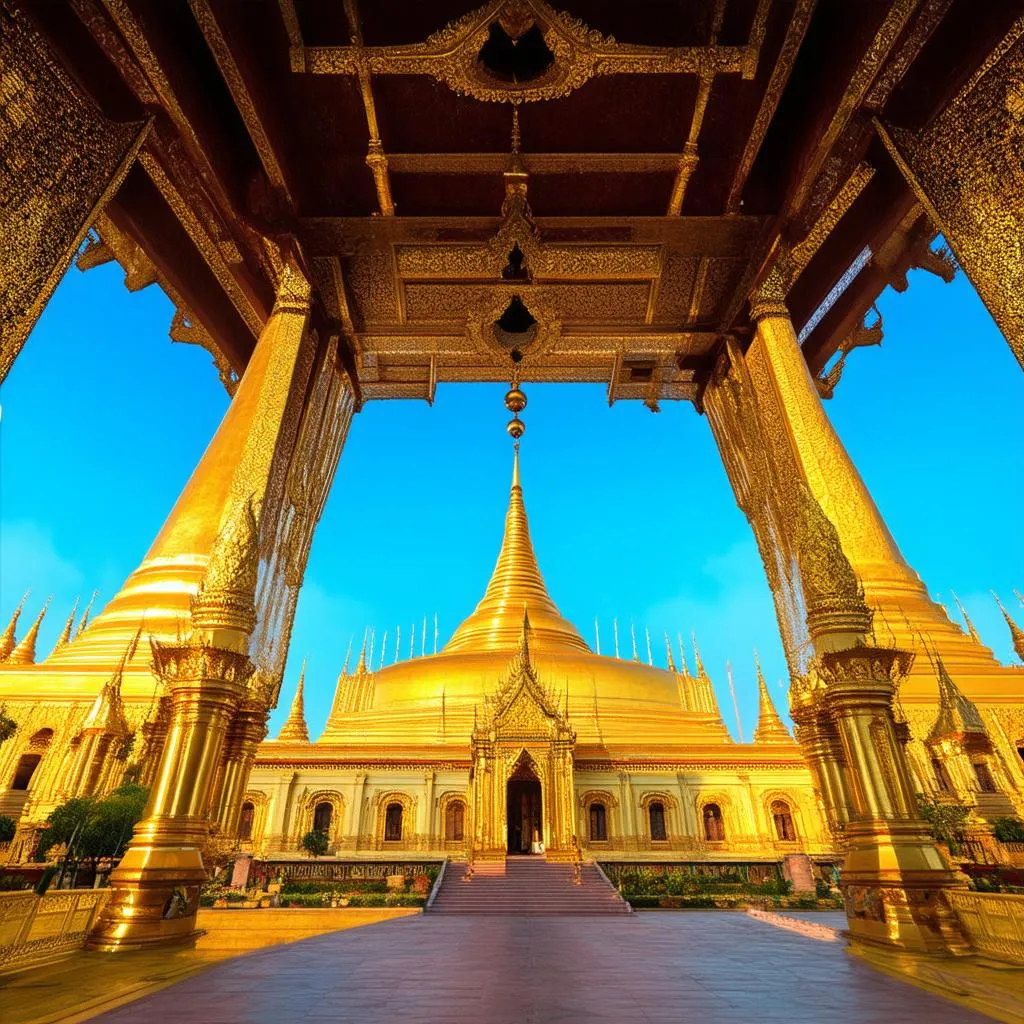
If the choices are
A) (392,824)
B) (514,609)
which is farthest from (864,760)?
(514,609)

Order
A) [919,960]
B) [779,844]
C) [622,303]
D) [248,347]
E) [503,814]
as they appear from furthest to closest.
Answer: [779,844] < [503,814] < [248,347] < [622,303] < [919,960]

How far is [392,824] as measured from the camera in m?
16.6

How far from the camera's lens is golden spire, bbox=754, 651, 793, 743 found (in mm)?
21047

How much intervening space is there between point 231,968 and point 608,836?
49.0 feet

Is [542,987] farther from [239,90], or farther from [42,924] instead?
[239,90]

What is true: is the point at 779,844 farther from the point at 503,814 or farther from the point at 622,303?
the point at 622,303

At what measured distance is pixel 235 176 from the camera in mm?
5531

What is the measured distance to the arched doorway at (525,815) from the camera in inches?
637

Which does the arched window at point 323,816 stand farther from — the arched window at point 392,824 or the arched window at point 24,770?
the arched window at point 24,770

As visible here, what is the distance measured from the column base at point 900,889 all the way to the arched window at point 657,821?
13550mm

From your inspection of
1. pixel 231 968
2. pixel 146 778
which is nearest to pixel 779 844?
pixel 146 778

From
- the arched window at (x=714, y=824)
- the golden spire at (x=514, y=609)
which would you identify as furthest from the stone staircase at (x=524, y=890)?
the golden spire at (x=514, y=609)

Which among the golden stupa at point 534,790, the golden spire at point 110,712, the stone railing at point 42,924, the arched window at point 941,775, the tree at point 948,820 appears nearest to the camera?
the stone railing at point 42,924

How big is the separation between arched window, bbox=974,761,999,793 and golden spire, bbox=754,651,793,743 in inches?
499
